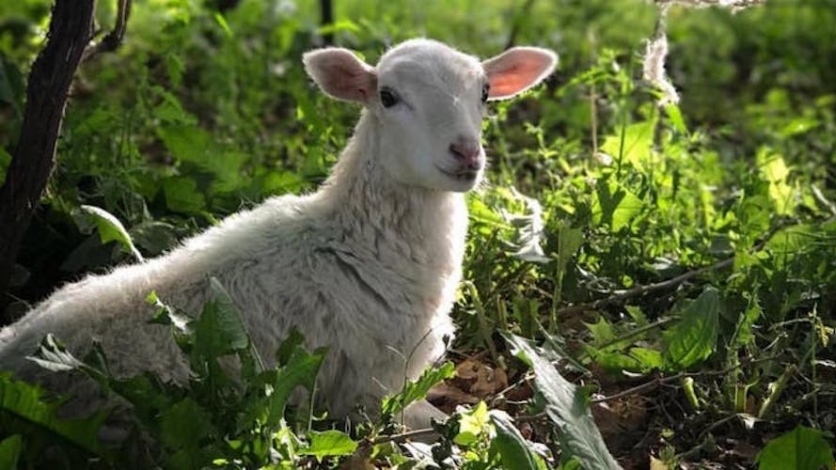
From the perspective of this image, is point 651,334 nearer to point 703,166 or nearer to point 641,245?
point 641,245

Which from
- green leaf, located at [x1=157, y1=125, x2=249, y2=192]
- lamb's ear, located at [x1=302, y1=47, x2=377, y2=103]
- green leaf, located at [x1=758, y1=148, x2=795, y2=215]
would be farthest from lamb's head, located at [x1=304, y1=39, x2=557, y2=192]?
green leaf, located at [x1=758, y1=148, x2=795, y2=215]

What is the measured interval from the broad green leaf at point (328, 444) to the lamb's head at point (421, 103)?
1.01 m

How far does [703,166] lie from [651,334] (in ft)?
5.59

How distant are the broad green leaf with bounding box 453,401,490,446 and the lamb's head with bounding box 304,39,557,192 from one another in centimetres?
83

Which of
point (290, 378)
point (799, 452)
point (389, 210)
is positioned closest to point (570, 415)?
point (799, 452)

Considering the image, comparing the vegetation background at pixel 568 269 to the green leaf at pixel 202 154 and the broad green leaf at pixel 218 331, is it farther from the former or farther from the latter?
the broad green leaf at pixel 218 331

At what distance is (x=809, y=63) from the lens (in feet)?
32.5

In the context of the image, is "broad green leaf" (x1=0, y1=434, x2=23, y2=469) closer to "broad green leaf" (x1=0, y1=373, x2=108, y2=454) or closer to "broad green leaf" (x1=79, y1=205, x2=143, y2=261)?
"broad green leaf" (x1=0, y1=373, x2=108, y2=454)

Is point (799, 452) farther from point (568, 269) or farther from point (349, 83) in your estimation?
point (349, 83)

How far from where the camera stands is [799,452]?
350 centimetres

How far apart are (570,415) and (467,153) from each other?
0.96m

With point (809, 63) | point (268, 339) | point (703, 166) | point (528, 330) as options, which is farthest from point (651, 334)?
point (809, 63)

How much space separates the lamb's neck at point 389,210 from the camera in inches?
173

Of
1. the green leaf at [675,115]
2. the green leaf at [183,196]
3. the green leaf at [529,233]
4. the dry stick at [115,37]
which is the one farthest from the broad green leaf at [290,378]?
the green leaf at [675,115]
